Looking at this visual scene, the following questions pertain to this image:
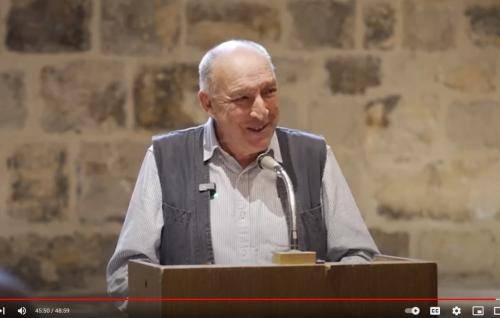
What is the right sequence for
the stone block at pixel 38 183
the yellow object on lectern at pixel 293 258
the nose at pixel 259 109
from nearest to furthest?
the yellow object on lectern at pixel 293 258 → the nose at pixel 259 109 → the stone block at pixel 38 183

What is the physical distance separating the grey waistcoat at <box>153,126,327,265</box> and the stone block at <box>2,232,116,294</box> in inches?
51.5

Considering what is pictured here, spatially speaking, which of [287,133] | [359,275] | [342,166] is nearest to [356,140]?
[342,166]

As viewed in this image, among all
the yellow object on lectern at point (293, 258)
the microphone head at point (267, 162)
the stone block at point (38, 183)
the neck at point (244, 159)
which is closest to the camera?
the yellow object on lectern at point (293, 258)

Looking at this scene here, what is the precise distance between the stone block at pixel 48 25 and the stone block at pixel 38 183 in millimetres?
421

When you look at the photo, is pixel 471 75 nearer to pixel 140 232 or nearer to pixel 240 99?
pixel 240 99

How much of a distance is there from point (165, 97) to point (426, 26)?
3.91ft

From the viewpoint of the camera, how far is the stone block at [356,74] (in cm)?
446

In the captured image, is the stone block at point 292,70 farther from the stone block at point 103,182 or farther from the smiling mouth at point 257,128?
the smiling mouth at point 257,128

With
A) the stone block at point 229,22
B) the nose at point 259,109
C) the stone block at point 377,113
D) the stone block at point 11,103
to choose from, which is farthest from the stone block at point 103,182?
the nose at point 259,109

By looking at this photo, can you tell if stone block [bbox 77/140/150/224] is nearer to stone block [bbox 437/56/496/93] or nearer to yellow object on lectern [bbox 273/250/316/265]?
stone block [bbox 437/56/496/93]

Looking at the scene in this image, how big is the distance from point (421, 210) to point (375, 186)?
9.1 inches

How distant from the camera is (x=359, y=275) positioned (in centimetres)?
232

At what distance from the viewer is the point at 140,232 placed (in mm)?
2924

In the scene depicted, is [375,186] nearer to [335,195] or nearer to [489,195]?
[489,195]
